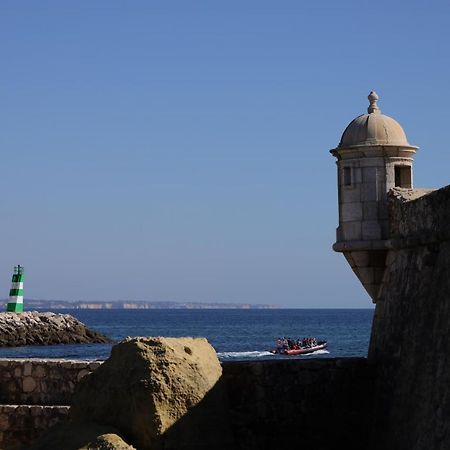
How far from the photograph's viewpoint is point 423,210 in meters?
10.3

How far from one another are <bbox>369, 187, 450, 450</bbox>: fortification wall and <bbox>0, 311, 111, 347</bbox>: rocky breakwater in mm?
47744

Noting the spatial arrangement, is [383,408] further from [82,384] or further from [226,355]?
[226,355]

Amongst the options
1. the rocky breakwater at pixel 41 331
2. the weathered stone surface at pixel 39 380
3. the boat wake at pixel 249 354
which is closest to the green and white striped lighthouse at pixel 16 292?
the rocky breakwater at pixel 41 331

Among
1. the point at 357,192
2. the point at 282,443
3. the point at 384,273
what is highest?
the point at 357,192

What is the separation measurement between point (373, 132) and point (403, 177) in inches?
27.4

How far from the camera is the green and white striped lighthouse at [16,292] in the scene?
56.8 meters

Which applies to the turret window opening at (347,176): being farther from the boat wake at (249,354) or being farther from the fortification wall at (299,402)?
the boat wake at (249,354)

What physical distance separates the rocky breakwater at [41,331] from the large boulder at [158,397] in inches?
1896

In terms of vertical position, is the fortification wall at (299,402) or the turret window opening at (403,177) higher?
the turret window opening at (403,177)

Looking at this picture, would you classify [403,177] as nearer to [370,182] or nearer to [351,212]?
[370,182]

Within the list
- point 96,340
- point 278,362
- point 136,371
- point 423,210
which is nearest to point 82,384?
point 136,371

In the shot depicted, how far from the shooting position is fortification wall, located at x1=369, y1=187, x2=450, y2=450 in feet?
29.5

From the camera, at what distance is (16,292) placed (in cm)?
6059

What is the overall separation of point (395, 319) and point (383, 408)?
98cm
